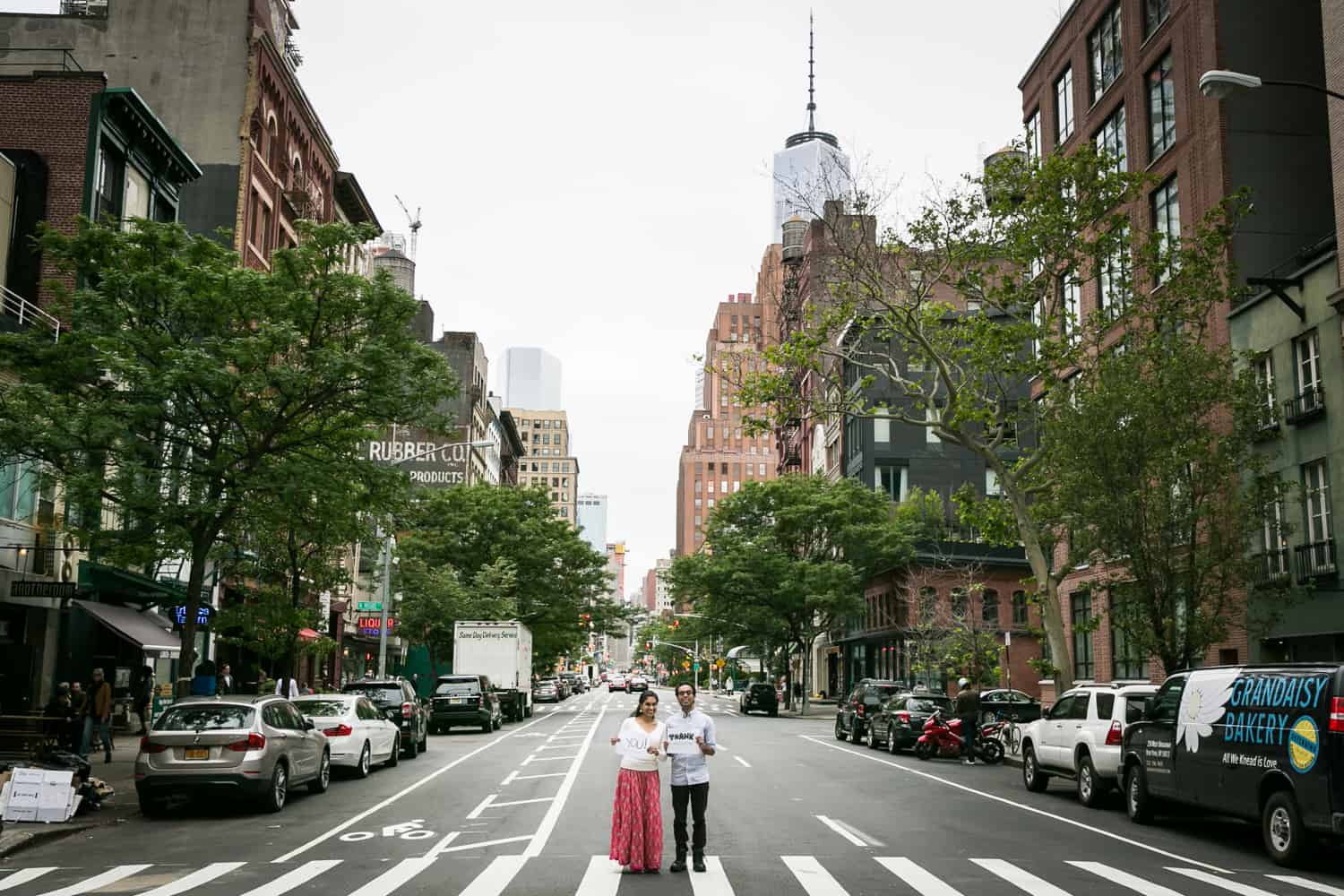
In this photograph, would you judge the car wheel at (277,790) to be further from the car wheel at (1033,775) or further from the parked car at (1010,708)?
the parked car at (1010,708)

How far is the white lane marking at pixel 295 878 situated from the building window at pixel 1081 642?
3206 centimetres

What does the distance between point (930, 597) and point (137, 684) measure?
33.5 metres

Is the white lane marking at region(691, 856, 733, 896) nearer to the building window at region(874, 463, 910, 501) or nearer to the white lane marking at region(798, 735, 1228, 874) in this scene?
the white lane marking at region(798, 735, 1228, 874)

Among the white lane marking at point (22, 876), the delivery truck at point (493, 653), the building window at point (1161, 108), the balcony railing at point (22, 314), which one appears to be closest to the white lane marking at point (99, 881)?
the white lane marking at point (22, 876)

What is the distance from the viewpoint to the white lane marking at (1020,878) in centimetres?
1093

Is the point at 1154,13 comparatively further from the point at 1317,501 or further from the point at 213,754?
the point at 213,754

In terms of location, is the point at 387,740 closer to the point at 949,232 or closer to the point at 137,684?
the point at 137,684

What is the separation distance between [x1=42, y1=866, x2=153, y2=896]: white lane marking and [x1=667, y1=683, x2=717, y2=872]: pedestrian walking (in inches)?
205

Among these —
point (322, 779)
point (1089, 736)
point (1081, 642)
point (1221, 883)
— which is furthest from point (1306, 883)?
point (1081, 642)

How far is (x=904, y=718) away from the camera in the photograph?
30.1 metres

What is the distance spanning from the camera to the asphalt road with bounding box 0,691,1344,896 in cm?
1116

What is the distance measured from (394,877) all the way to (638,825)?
2307 mm

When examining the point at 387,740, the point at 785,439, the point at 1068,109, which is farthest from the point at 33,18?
the point at 785,439

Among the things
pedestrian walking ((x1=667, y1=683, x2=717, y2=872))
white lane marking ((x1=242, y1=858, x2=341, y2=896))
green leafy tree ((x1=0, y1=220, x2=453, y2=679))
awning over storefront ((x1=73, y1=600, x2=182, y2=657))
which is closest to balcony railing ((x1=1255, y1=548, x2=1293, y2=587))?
green leafy tree ((x1=0, y1=220, x2=453, y2=679))
